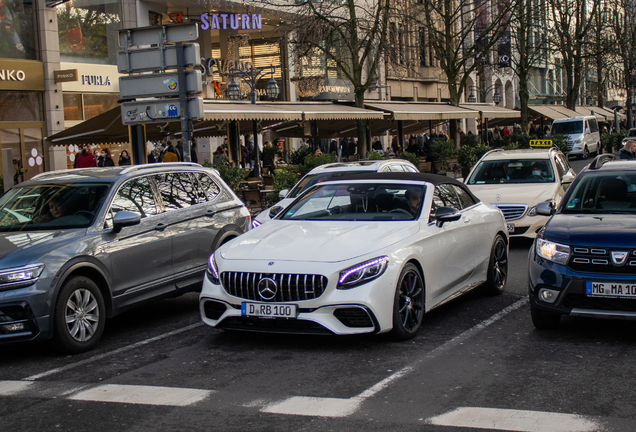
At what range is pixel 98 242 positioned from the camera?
7141 mm

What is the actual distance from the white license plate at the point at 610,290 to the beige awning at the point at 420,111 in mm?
22938

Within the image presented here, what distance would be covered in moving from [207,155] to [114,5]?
7.35m

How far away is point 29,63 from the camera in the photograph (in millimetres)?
25422

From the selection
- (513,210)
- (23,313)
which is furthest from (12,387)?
(513,210)

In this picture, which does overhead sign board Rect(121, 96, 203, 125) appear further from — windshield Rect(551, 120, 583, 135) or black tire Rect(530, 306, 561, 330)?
windshield Rect(551, 120, 583, 135)

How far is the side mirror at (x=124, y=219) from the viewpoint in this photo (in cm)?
727

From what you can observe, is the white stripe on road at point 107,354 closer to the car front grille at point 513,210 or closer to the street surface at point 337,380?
the street surface at point 337,380

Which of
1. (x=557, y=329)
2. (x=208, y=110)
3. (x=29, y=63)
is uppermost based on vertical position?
(x=29, y=63)

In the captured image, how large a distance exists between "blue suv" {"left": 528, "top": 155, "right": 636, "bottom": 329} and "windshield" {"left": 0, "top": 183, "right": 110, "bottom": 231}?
413 centimetres

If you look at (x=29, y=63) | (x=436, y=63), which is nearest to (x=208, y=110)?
(x=29, y=63)

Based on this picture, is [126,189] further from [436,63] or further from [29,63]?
[436,63]

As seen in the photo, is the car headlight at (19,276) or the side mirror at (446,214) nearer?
the car headlight at (19,276)

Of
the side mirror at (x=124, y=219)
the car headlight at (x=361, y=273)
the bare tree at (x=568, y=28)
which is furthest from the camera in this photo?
the bare tree at (x=568, y=28)

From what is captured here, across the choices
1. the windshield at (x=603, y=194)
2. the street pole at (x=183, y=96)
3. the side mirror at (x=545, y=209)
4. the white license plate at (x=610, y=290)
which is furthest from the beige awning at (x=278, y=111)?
the white license plate at (x=610, y=290)
